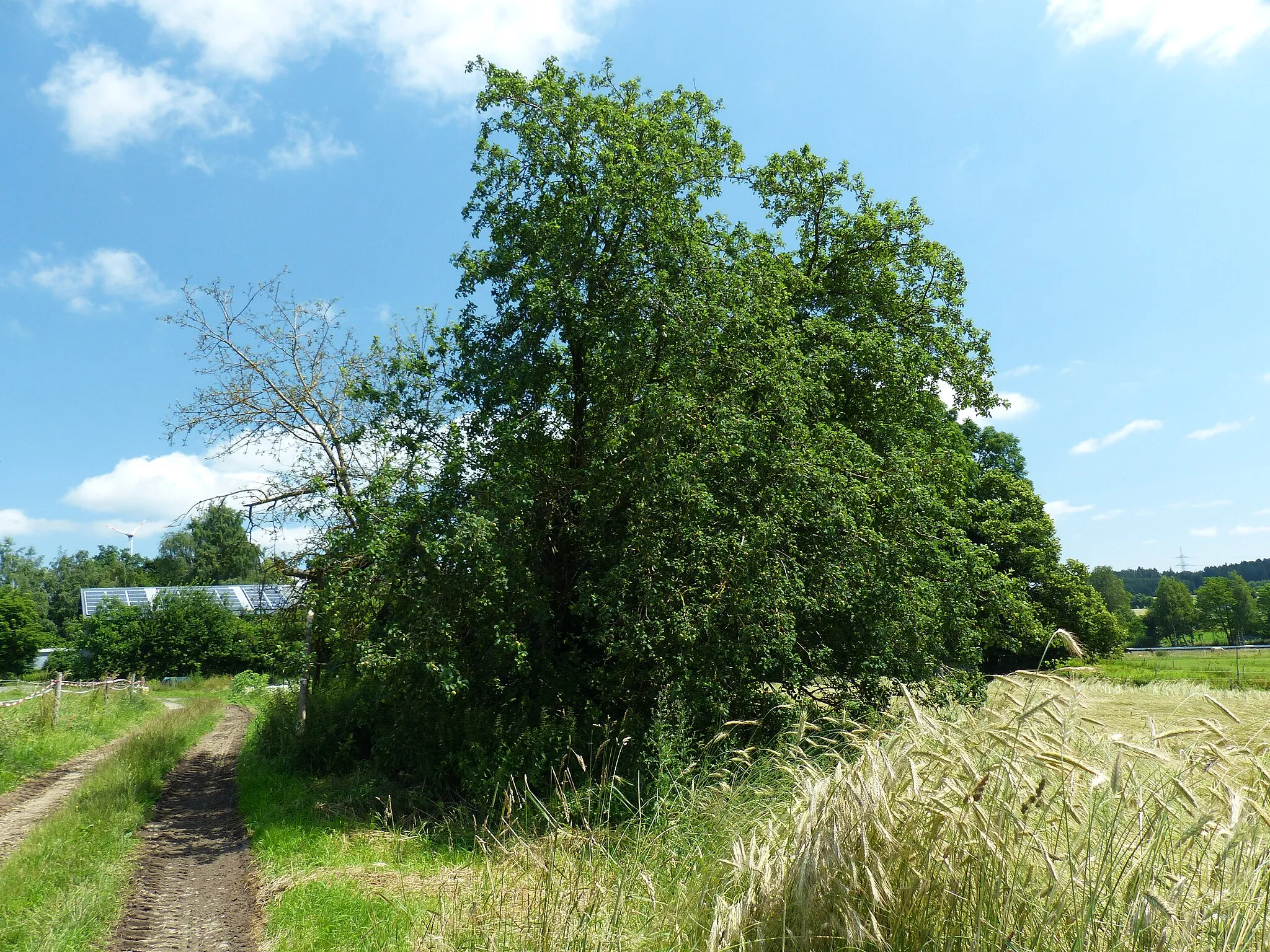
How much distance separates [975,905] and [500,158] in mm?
12532

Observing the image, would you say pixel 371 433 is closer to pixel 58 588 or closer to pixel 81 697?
pixel 81 697

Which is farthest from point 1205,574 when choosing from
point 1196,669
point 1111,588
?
point 1196,669

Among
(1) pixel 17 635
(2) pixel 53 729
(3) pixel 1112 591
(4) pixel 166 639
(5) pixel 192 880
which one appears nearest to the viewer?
(5) pixel 192 880

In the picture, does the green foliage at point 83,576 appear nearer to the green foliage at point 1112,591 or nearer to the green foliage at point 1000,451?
the green foliage at point 1000,451

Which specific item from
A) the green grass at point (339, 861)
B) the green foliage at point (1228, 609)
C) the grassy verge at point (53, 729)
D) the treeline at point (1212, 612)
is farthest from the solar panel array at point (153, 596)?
the treeline at point (1212, 612)

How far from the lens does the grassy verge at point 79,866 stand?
5949mm

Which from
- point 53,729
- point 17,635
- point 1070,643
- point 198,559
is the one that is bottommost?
point 53,729

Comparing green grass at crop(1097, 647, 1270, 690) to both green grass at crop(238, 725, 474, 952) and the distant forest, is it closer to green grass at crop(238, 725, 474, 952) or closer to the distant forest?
green grass at crop(238, 725, 474, 952)

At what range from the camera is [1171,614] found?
77625 mm

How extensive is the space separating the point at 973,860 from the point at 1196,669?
38.0 meters

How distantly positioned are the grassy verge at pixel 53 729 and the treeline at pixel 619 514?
394 cm

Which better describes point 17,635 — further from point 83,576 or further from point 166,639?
point 83,576

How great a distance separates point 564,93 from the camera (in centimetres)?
1284

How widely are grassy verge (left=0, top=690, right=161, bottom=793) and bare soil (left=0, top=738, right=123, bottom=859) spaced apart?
0.78 ft
